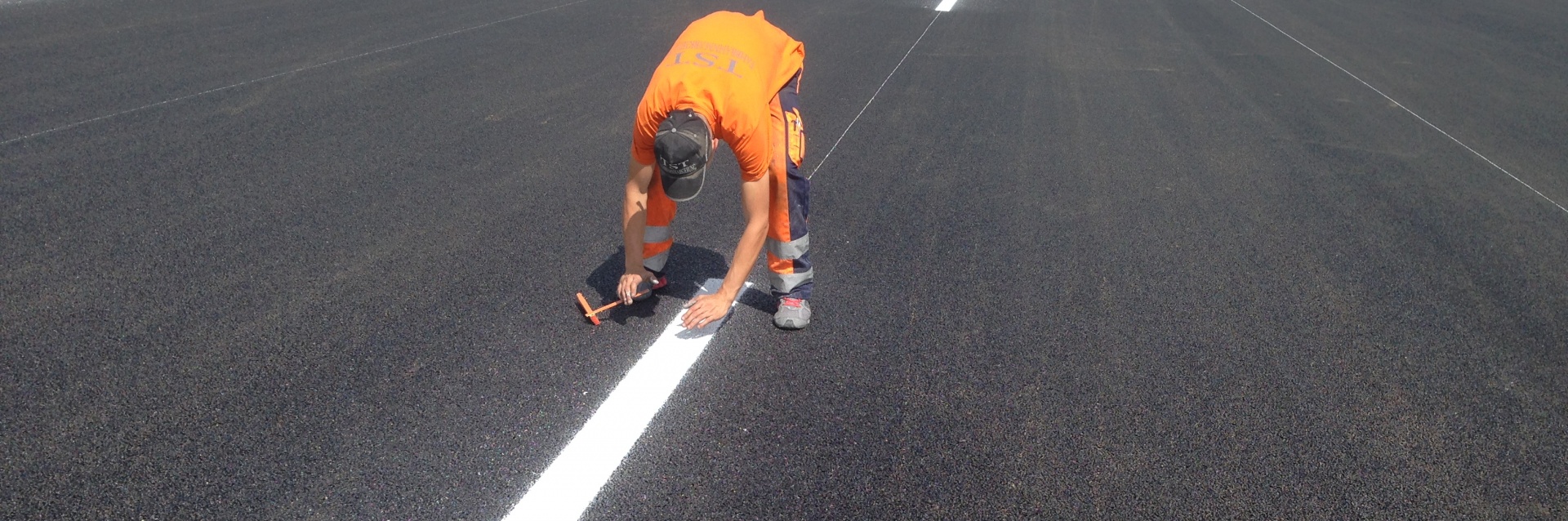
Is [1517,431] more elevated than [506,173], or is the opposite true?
[506,173]

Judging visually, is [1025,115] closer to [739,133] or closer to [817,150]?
[817,150]

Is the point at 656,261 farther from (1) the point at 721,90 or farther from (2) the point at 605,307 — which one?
(1) the point at 721,90

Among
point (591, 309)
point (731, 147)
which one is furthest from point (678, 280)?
point (731, 147)

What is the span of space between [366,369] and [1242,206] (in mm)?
4735

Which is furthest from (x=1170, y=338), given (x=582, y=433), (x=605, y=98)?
(x=605, y=98)

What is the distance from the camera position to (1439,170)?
232 inches

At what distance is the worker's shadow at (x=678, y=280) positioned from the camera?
11.6 feet

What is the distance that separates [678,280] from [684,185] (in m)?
1.26

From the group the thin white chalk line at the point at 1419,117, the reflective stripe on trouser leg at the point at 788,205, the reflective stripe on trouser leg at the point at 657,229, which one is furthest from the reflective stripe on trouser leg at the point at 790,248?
the thin white chalk line at the point at 1419,117

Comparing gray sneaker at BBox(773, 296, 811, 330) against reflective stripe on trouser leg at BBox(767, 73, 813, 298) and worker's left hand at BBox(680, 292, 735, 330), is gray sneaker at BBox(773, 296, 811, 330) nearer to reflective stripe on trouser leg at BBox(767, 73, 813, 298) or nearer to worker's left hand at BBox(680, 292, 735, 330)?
reflective stripe on trouser leg at BBox(767, 73, 813, 298)

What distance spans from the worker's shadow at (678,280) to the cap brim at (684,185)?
3.17ft

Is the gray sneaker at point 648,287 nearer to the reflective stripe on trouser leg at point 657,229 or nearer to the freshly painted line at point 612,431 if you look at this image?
the reflective stripe on trouser leg at point 657,229

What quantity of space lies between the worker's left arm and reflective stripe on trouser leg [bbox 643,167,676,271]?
0.51 meters

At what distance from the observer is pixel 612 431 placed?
2.76 meters
